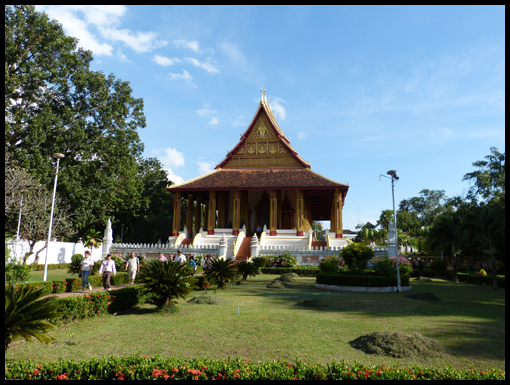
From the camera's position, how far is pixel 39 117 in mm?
26109

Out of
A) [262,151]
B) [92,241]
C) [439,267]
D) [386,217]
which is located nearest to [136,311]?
[92,241]

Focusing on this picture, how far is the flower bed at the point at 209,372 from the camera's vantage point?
4.45m

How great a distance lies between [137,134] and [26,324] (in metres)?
30.4

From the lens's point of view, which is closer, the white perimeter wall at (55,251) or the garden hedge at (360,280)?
the garden hedge at (360,280)

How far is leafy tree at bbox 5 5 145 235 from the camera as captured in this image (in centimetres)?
2594

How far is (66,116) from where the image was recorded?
93.5 feet

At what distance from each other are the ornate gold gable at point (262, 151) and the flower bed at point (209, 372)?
30406 millimetres

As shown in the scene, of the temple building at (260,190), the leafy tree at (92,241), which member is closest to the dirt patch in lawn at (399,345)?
the temple building at (260,190)

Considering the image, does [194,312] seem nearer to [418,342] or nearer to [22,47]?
[418,342]

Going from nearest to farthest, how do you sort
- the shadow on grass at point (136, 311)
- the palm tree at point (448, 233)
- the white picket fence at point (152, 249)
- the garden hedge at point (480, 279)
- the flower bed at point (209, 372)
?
the flower bed at point (209, 372) → the shadow on grass at point (136, 311) → the garden hedge at point (480, 279) → the palm tree at point (448, 233) → the white picket fence at point (152, 249)

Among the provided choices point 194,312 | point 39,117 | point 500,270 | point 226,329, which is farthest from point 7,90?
point 500,270

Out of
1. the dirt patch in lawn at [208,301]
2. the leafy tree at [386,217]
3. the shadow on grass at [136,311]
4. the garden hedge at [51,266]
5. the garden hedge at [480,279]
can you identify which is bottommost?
the garden hedge at [51,266]

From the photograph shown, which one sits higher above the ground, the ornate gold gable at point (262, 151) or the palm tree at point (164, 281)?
the ornate gold gable at point (262, 151)

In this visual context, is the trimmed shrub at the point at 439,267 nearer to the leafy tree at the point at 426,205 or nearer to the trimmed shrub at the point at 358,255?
the trimmed shrub at the point at 358,255
